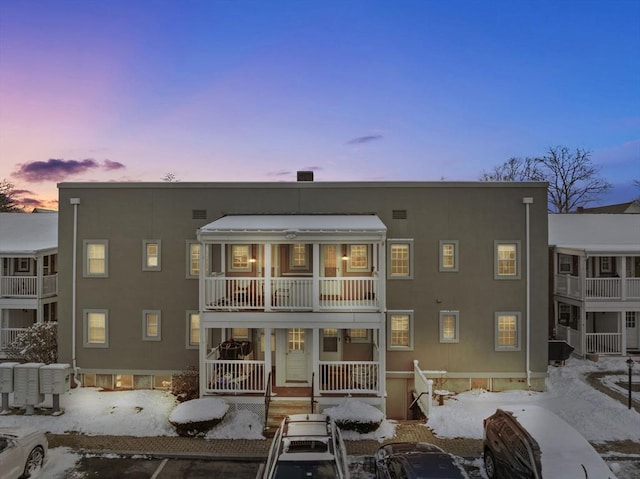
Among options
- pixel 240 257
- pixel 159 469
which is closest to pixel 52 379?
pixel 159 469

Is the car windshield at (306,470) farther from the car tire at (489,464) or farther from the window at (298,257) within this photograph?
the window at (298,257)

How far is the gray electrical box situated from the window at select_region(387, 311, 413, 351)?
38.2 ft

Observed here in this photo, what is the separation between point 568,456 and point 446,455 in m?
2.23

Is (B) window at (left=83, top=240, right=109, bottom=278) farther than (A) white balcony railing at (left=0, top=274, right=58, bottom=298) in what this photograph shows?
No

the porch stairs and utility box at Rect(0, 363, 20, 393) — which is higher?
utility box at Rect(0, 363, 20, 393)

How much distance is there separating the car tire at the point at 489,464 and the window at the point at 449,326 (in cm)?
557

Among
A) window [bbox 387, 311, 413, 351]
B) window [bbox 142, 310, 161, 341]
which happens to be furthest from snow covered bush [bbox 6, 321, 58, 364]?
window [bbox 387, 311, 413, 351]

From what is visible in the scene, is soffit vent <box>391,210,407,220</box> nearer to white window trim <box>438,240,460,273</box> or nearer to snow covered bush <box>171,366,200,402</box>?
white window trim <box>438,240,460,273</box>

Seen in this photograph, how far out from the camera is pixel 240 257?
48.5 feet

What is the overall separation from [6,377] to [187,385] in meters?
5.33

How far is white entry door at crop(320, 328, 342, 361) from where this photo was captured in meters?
14.2

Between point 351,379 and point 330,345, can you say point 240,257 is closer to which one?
point 330,345

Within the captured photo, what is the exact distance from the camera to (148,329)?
579 inches

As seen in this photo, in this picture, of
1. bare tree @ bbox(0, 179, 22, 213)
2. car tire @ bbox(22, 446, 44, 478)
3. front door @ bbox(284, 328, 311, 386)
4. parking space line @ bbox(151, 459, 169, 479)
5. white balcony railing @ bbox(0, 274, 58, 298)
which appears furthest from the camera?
bare tree @ bbox(0, 179, 22, 213)
